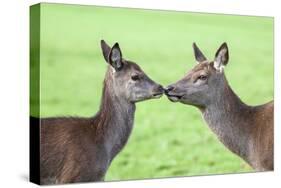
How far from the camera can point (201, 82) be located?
877 cm

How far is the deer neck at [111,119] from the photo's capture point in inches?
325

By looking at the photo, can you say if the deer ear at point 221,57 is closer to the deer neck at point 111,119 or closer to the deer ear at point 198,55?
the deer ear at point 198,55

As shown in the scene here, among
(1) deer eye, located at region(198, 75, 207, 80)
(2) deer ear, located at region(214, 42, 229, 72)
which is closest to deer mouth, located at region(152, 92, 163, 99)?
(1) deer eye, located at region(198, 75, 207, 80)

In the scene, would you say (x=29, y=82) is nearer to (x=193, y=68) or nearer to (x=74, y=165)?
(x=74, y=165)

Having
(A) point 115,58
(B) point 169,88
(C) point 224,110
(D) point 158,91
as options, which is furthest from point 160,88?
(C) point 224,110

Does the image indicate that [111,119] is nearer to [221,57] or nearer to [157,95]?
[157,95]

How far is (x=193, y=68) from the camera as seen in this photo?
29.2ft

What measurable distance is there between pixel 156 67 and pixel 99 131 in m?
1.10

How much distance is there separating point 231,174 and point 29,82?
9.58 feet

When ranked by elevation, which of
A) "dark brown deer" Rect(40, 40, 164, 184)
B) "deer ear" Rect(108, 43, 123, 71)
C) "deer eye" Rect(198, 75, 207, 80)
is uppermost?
"deer ear" Rect(108, 43, 123, 71)

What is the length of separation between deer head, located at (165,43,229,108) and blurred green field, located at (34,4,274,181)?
0.30ft

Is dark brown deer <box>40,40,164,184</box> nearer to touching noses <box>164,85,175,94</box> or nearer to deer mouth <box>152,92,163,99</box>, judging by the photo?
deer mouth <box>152,92,163,99</box>

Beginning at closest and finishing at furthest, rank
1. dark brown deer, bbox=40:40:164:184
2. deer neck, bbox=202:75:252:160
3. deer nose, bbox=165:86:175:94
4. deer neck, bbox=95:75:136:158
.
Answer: dark brown deer, bbox=40:40:164:184
deer neck, bbox=95:75:136:158
deer nose, bbox=165:86:175:94
deer neck, bbox=202:75:252:160

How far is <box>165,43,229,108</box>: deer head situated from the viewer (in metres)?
8.73
